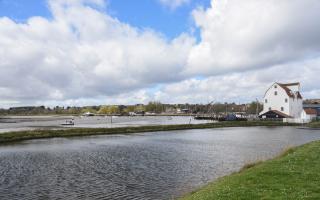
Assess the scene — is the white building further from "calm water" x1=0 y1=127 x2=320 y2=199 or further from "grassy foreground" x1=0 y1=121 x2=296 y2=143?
"calm water" x1=0 y1=127 x2=320 y2=199

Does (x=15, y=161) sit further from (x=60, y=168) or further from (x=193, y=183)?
(x=193, y=183)

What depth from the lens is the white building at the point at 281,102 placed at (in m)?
115

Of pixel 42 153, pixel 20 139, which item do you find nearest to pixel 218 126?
pixel 20 139

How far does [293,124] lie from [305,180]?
9362cm

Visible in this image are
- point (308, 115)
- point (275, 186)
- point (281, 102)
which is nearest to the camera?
point (275, 186)

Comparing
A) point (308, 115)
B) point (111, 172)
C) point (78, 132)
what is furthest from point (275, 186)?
point (308, 115)

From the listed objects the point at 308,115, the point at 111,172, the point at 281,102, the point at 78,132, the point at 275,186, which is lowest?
the point at 111,172

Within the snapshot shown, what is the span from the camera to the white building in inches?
4515

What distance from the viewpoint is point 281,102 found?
11581 centimetres

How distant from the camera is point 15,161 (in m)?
32.4

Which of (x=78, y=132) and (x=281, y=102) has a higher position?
(x=281, y=102)

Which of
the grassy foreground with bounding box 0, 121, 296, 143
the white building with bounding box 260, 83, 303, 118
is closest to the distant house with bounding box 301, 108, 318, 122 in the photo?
the white building with bounding box 260, 83, 303, 118

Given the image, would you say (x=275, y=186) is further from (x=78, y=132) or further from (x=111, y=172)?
(x=78, y=132)

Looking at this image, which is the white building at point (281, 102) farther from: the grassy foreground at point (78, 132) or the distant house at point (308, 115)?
the grassy foreground at point (78, 132)
